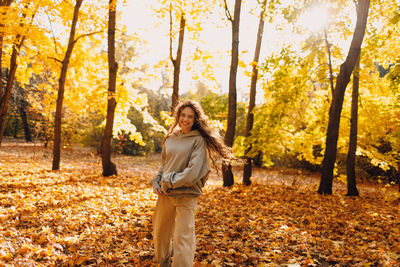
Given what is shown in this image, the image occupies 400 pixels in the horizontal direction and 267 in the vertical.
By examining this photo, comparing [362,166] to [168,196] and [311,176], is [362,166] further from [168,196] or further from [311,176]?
[168,196]

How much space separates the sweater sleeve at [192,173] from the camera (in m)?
2.55

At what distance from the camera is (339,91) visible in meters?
7.32

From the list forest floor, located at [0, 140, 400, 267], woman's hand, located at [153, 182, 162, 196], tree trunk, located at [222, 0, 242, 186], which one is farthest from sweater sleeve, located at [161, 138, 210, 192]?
tree trunk, located at [222, 0, 242, 186]

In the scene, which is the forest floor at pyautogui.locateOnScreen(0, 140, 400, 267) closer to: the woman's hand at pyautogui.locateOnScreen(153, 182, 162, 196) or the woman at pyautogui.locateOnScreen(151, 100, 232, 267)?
the woman at pyautogui.locateOnScreen(151, 100, 232, 267)

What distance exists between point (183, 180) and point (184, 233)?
55 centimetres

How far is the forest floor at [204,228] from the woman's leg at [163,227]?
1.72 feet

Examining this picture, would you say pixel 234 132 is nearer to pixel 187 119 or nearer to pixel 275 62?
pixel 275 62

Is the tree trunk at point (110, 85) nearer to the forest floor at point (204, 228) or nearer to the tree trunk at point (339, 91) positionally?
the forest floor at point (204, 228)

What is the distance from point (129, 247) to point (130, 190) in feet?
12.3

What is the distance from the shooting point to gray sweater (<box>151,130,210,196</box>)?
8.43 ft

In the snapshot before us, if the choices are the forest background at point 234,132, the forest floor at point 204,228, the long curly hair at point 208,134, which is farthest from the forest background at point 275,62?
the long curly hair at point 208,134

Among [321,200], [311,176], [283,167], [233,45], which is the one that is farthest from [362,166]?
[233,45]

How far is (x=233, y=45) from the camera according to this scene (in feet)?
27.7

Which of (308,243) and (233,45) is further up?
(233,45)
